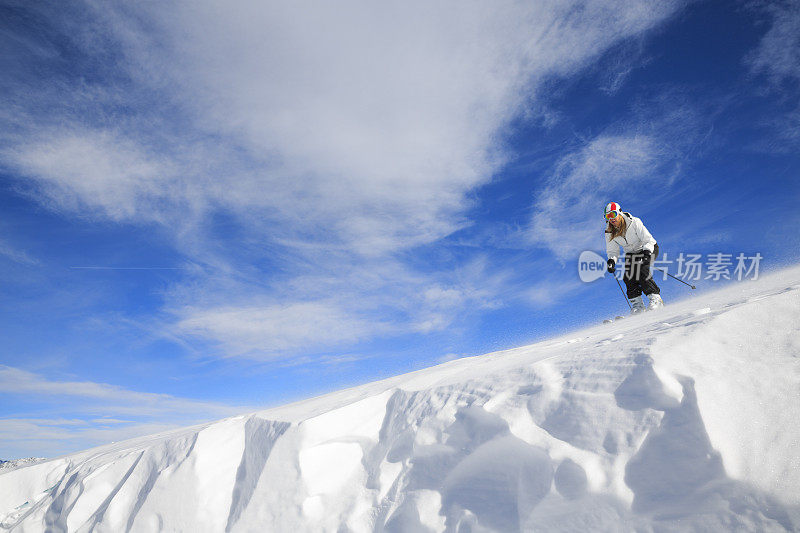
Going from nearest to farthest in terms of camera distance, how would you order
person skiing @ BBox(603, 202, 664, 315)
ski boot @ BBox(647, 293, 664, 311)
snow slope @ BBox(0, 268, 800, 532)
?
snow slope @ BBox(0, 268, 800, 532), ski boot @ BBox(647, 293, 664, 311), person skiing @ BBox(603, 202, 664, 315)

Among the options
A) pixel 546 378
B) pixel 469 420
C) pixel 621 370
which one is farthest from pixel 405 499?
pixel 621 370

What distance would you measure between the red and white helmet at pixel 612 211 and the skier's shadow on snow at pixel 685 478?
6781 millimetres

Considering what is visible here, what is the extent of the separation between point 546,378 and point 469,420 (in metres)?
0.80

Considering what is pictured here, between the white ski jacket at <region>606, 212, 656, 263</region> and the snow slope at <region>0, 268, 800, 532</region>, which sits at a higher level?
the white ski jacket at <region>606, 212, 656, 263</region>

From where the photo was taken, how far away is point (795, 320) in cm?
309

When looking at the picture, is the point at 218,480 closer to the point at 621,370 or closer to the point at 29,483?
the point at 621,370

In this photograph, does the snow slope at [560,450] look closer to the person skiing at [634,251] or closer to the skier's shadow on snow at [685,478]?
the skier's shadow on snow at [685,478]

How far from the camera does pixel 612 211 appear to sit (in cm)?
863

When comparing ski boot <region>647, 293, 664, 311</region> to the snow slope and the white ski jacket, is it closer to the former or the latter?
the white ski jacket

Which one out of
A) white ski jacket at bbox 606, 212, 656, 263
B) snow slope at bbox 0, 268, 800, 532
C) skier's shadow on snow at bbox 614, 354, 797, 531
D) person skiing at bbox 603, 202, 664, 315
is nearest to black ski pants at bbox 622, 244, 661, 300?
person skiing at bbox 603, 202, 664, 315

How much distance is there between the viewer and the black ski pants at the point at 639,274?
330 inches

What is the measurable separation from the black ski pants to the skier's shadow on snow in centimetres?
662

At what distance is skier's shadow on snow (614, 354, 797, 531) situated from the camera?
207cm

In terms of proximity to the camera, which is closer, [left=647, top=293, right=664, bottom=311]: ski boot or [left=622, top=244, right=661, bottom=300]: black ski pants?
[left=647, top=293, right=664, bottom=311]: ski boot
